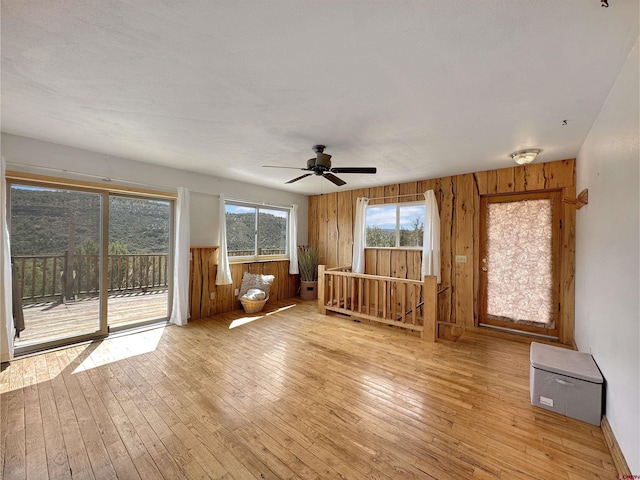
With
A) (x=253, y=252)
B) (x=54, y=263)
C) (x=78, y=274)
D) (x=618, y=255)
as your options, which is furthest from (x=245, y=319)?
(x=618, y=255)

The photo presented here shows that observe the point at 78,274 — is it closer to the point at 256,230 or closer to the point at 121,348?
the point at 121,348

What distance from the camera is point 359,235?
17.1 ft

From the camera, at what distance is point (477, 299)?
158 inches

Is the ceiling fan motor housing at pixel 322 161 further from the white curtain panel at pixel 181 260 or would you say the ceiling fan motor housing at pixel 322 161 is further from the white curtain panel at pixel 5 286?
the white curtain panel at pixel 5 286

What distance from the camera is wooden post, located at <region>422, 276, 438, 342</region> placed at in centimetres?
344

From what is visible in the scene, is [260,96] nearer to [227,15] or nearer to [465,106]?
[227,15]

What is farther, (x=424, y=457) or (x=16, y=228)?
(x=16, y=228)

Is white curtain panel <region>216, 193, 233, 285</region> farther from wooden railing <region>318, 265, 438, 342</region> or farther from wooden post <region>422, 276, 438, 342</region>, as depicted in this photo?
wooden post <region>422, 276, 438, 342</region>

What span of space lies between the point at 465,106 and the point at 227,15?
71.5 inches

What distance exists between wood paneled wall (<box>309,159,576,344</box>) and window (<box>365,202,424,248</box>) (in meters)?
0.13

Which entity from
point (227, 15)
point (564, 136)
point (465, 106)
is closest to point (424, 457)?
point (465, 106)

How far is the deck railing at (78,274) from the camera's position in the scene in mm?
2971

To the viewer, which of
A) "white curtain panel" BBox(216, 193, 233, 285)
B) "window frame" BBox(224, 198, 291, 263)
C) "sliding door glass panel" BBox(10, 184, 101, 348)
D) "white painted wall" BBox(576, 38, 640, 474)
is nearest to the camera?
"white painted wall" BBox(576, 38, 640, 474)

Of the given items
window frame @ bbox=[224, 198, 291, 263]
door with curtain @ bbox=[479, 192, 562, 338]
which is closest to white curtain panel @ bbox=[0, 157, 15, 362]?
window frame @ bbox=[224, 198, 291, 263]
